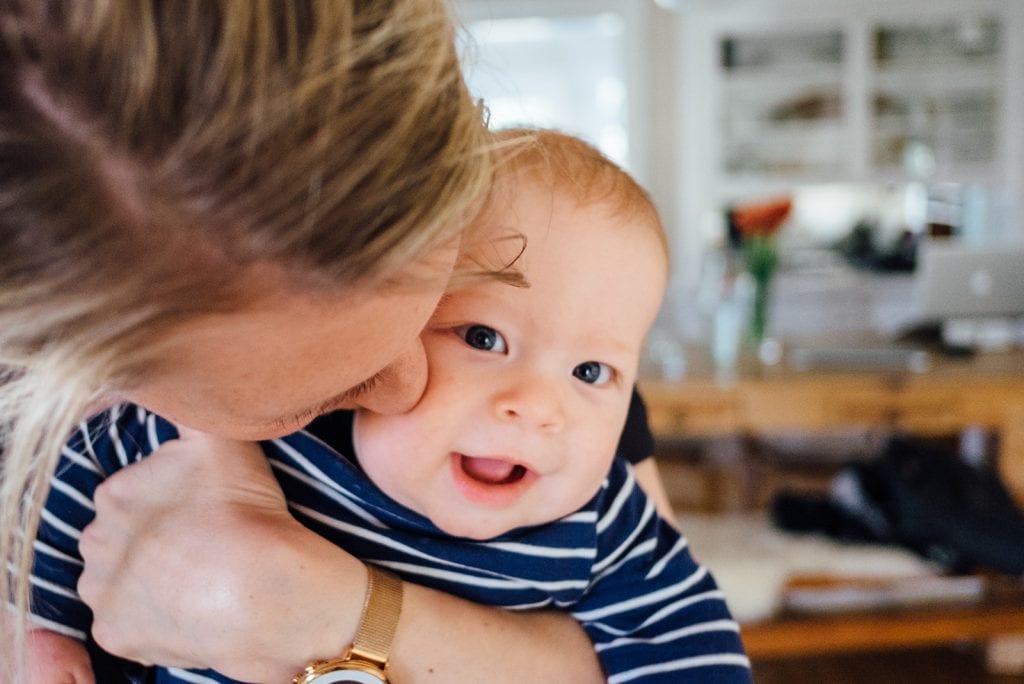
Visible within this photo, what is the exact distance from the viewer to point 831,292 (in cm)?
491

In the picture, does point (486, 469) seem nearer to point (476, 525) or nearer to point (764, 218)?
point (476, 525)

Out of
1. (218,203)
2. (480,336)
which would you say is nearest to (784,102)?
(480,336)

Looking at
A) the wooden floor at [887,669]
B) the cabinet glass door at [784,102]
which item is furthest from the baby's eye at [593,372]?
the cabinet glass door at [784,102]

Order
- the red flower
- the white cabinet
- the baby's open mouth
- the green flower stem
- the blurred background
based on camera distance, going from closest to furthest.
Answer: the baby's open mouth < the blurred background < the green flower stem < the red flower < the white cabinet

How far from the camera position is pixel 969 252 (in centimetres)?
286

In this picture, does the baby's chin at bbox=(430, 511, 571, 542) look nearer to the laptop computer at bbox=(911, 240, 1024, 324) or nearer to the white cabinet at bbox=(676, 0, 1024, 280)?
the laptop computer at bbox=(911, 240, 1024, 324)

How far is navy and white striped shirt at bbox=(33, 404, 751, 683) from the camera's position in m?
0.71

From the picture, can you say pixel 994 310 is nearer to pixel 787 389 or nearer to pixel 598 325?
pixel 787 389

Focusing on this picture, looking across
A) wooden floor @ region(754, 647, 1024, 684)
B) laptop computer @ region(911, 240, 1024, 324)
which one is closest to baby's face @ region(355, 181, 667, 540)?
wooden floor @ region(754, 647, 1024, 684)

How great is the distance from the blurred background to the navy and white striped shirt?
13.9 inches

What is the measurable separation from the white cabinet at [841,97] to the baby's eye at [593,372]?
4.73 meters

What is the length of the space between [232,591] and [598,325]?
0.34 m

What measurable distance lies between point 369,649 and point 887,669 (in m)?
2.45

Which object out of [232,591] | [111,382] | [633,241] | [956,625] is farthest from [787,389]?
[111,382]
